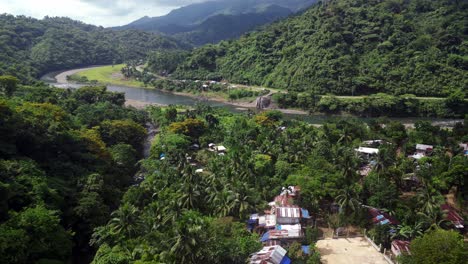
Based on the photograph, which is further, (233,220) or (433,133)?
(433,133)

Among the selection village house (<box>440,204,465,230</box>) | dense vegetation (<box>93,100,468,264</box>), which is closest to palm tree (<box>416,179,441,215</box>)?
dense vegetation (<box>93,100,468,264</box>)

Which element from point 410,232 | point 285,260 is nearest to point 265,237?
point 285,260

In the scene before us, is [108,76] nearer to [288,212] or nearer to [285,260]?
[288,212]

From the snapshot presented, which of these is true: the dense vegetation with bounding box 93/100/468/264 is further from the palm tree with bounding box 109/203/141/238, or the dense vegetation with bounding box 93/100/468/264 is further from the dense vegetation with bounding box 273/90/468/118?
the dense vegetation with bounding box 273/90/468/118

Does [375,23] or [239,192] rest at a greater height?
[375,23]

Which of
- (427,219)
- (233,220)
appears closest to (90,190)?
A: (233,220)

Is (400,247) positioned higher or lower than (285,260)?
lower

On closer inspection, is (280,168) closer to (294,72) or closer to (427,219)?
(427,219)
